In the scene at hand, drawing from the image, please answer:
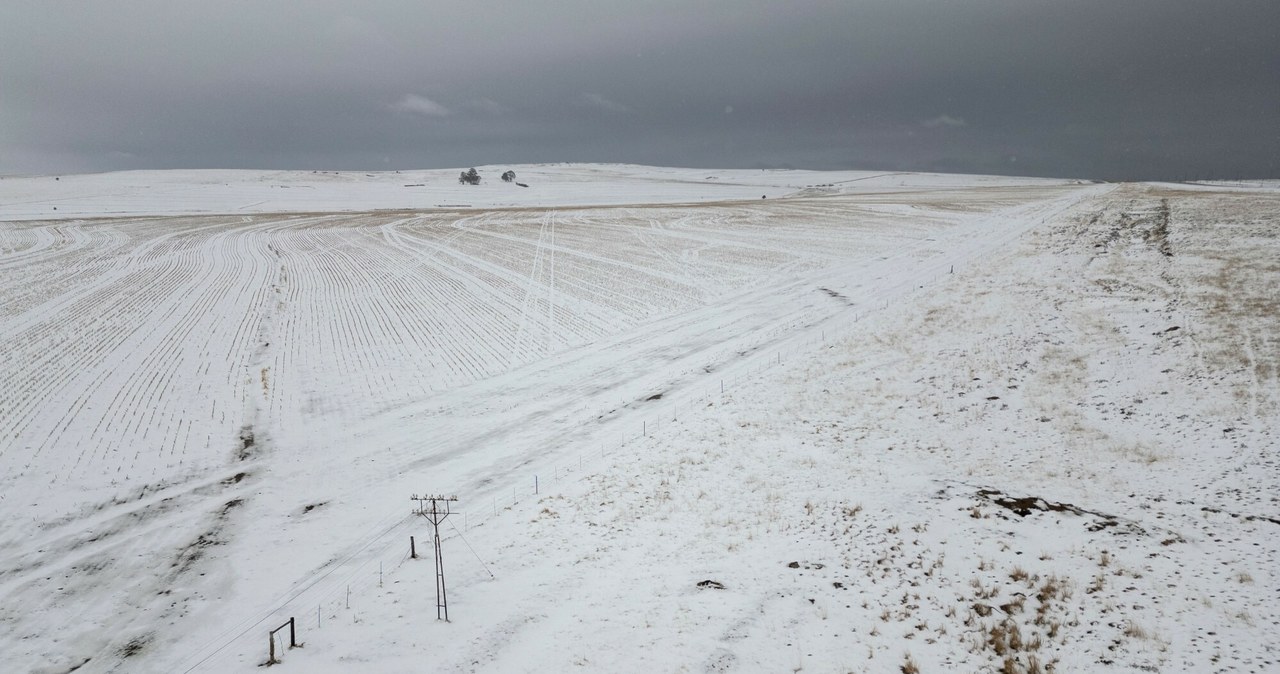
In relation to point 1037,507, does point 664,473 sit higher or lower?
lower

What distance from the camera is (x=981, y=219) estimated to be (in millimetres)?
74562

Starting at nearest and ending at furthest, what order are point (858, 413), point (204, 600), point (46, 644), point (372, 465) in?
1. point (46, 644)
2. point (204, 600)
3. point (372, 465)
4. point (858, 413)

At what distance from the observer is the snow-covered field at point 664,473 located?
444 inches

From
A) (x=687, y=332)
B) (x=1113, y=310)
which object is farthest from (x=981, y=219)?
(x=687, y=332)

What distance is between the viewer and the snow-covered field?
11.3 metres

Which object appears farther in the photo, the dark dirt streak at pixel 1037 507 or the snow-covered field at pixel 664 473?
the dark dirt streak at pixel 1037 507

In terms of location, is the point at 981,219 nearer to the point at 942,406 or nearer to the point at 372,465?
the point at 942,406

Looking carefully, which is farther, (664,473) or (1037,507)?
(664,473)

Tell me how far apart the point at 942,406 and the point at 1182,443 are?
6023 millimetres

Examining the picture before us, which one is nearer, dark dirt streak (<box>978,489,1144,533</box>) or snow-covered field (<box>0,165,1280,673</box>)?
snow-covered field (<box>0,165,1280,673</box>)

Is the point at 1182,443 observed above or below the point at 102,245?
below

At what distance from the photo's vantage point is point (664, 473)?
1761cm

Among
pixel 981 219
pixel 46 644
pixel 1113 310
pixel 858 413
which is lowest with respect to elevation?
pixel 46 644

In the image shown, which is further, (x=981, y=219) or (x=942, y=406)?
(x=981, y=219)
